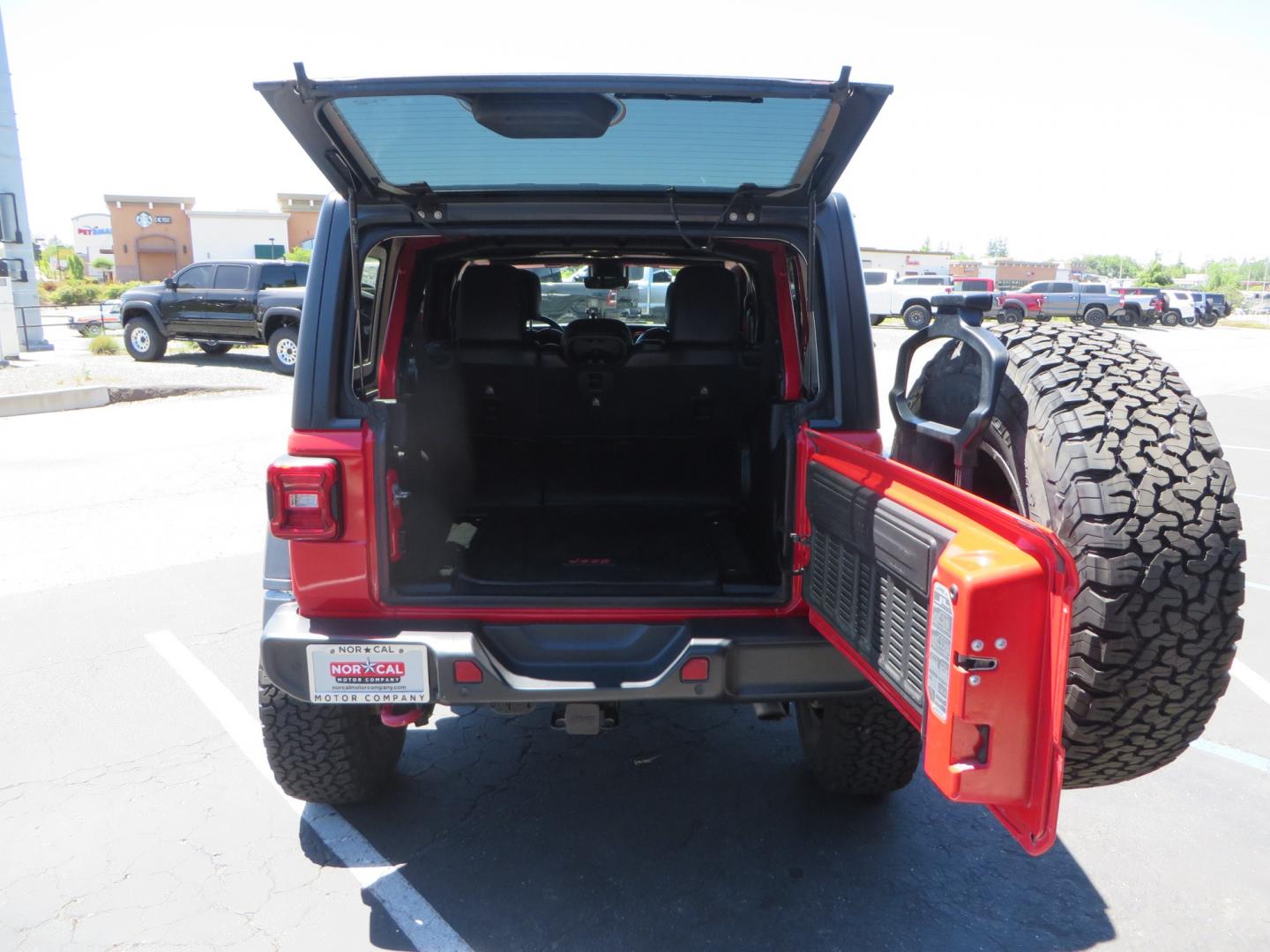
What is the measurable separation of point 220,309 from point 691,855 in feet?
52.5

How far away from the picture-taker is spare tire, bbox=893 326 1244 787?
5.93 ft

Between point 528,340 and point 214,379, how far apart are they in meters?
12.0

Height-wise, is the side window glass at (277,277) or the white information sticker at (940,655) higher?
the side window glass at (277,277)

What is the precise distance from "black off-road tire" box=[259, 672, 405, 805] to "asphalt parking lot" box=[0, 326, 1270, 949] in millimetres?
160

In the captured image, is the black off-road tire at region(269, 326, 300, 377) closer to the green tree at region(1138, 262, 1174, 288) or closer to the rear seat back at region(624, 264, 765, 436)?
the rear seat back at region(624, 264, 765, 436)

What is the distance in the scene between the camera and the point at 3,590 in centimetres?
527

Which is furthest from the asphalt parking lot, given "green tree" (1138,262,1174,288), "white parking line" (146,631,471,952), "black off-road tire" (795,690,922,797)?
"green tree" (1138,262,1174,288)

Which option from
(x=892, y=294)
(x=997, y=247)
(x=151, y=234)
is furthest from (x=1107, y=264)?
(x=151, y=234)

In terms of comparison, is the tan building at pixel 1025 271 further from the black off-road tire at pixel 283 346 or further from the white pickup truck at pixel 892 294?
the black off-road tire at pixel 283 346

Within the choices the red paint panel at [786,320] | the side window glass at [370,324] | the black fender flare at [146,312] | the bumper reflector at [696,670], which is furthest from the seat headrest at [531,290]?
the black fender flare at [146,312]

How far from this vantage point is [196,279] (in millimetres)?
16703

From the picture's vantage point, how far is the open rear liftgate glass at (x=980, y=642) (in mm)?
1607

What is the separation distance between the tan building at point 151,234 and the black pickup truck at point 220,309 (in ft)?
145

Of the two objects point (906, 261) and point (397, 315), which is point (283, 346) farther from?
point (906, 261)
